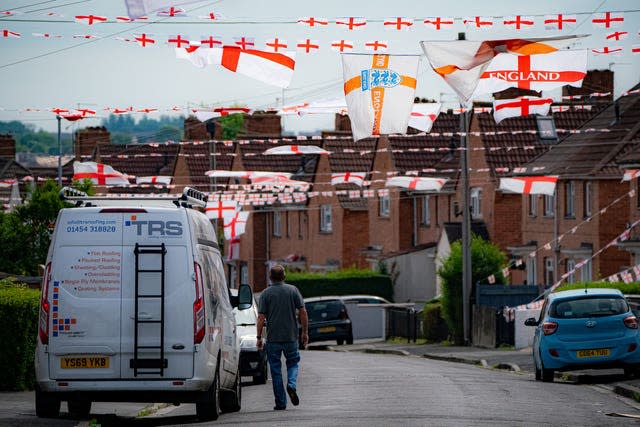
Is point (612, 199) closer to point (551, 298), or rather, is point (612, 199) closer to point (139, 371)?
point (551, 298)

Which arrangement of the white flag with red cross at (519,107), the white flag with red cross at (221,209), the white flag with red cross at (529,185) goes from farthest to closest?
the white flag with red cross at (221,209), the white flag with red cross at (529,185), the white flag with red cross at (519,107)

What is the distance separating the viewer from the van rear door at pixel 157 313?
44.8 ft

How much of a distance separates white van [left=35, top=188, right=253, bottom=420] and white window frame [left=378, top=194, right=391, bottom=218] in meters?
46.0

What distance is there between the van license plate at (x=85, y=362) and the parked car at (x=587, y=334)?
31.4 feet

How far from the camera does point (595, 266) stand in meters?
43.3

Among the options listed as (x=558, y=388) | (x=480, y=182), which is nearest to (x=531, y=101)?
(x=558, y=388)

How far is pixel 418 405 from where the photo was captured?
15703mm

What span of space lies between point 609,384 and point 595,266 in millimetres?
23069

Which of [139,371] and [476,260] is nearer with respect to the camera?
[139,371]

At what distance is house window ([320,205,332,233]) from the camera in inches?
2539

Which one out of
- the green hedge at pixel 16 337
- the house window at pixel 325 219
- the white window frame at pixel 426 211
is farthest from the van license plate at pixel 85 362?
the house window at pixel 325 219

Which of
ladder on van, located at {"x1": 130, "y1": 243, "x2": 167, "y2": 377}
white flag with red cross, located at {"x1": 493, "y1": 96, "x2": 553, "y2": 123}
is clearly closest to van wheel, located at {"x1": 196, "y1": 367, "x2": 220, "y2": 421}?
ladder on van, located at {"x1": 130, "y1": 243, "x2": 167, "y2": 377}

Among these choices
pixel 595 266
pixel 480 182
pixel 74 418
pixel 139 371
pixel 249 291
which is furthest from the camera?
pixel 480 182

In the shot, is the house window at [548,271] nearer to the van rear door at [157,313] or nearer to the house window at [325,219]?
the house window at [325,219]
